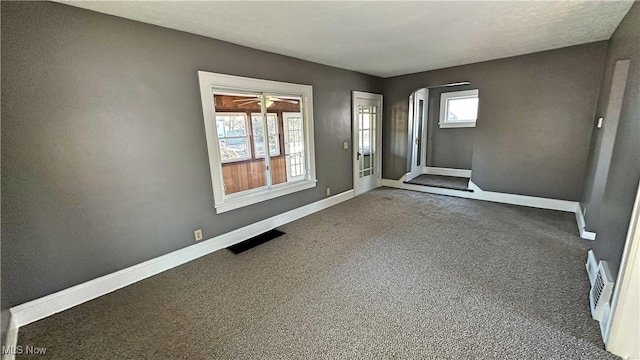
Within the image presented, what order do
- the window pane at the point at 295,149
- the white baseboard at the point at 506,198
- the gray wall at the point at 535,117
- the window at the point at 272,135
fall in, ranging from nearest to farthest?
the gray wall at the point at 535,117 < the window at the point at 272,135 < the white baseboard at the point at 506,198 < the window pane at the point at 295,149

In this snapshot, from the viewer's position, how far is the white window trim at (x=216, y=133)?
2.89 m

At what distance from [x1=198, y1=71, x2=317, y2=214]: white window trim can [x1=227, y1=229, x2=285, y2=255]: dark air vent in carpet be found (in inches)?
18.8

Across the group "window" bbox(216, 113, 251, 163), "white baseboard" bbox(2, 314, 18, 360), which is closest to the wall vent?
"white baseboard" bbox(2, 314, 18, 360)

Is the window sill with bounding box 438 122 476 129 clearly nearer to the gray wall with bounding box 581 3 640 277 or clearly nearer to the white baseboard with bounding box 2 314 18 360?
the gray wall with bounding box 581 3 640 277

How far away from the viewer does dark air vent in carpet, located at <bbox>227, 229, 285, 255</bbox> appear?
3.17m

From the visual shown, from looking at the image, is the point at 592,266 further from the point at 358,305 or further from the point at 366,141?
the point at 366,141

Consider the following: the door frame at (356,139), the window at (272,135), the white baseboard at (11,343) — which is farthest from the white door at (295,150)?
the white baseboard at (11,343)

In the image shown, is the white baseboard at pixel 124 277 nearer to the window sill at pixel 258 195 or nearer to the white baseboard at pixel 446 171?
the window sill at pixel 258 195

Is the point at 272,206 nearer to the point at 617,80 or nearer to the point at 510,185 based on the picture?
the point at 510,185

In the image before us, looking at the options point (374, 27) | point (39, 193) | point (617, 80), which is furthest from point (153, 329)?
point (617, 80)

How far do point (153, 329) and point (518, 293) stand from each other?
2978 mm

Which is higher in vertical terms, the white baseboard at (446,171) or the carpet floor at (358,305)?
the white baseboard at (446,171)

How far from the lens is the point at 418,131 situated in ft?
21.1

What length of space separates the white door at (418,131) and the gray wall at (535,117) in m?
1.06
